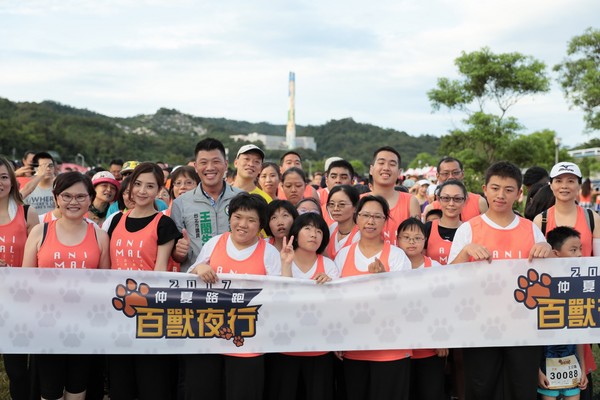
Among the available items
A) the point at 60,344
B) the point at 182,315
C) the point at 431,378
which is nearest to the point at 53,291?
the point at 60,344

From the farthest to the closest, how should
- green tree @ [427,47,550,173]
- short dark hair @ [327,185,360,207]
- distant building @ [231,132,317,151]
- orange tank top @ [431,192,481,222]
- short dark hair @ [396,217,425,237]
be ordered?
1. distant building @ [231,132,317,151]
2. green tree @ [427,47,550,173]
3. orange tank top @ [431,192,481,222]
4. short dark hair @ [327,185,360,207]
5. short dark hair @ [396,217,425,237]

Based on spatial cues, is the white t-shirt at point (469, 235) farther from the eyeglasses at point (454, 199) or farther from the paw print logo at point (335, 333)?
the paw print logo at point (335, 333)

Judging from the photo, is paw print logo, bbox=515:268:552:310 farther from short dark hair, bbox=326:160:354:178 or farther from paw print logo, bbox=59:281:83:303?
paw print logo, bbox=59:281:83:303

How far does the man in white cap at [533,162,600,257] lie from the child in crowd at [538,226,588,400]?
0.60ft

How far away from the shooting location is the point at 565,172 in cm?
446

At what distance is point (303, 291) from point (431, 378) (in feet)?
3.91

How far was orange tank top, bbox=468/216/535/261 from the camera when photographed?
3969 millimetres

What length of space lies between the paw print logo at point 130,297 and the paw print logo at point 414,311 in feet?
6.31

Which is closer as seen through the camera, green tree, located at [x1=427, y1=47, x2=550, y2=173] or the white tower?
green tree, located at [x1=427, y1=47, x2=550, y2=173]

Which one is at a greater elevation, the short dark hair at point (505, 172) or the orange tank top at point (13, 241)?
the short dark hair at point (505, 172)

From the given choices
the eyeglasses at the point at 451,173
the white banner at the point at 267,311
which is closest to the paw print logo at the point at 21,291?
the white banner at the point at 267,311

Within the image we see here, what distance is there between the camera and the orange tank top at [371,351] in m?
3.92

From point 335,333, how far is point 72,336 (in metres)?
1.94

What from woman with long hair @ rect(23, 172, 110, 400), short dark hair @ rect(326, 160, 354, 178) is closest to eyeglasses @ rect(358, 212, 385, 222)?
woman with long hair @ rect(23, 172, 110, 400)
